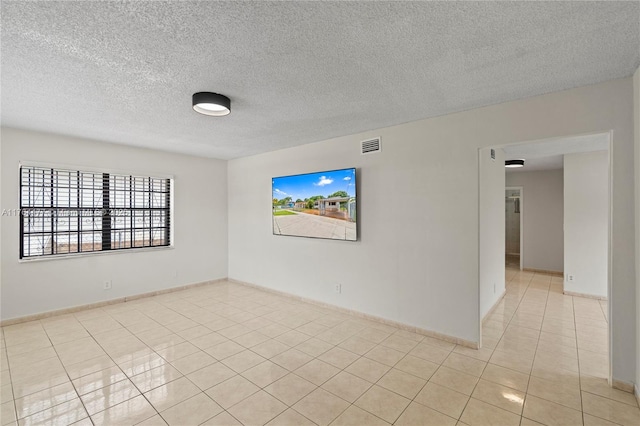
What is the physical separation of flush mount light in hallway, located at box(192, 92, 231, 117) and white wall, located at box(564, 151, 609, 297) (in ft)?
18.9

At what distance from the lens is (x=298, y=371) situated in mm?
2693

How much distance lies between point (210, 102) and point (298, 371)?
257 cm

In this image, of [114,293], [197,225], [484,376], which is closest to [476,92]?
[484,376]

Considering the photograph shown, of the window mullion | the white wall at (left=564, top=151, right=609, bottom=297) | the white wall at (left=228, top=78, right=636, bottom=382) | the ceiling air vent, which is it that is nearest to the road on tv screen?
the white wall at (left=228, top=78, right=636, bottom=382)

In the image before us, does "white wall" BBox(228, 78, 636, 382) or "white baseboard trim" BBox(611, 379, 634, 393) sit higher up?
"white wall" BBox(228, 78, 636, 382)

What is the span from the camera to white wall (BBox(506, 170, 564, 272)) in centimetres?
675

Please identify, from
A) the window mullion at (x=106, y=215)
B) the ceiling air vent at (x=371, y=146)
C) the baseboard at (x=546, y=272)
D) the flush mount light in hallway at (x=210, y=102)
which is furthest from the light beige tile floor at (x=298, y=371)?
the baseboard at (x=546, y=272)

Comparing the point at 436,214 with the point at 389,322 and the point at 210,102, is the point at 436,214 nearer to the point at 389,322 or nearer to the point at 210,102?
the point at 389,322

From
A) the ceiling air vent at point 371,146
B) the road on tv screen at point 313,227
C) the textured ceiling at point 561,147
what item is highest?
the textured ceiling at point 561,147

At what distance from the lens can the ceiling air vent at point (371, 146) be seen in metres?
3.84

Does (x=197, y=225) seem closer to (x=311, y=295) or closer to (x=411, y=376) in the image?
(x=311, y=295)

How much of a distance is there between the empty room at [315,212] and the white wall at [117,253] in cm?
3

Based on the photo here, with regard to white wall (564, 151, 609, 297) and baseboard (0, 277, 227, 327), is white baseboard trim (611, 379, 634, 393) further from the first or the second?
baseboard (0, 277, 227, 327)

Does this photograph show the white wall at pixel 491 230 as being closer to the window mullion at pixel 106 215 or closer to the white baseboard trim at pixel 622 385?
the white baseboard trim at pixel 622 385
